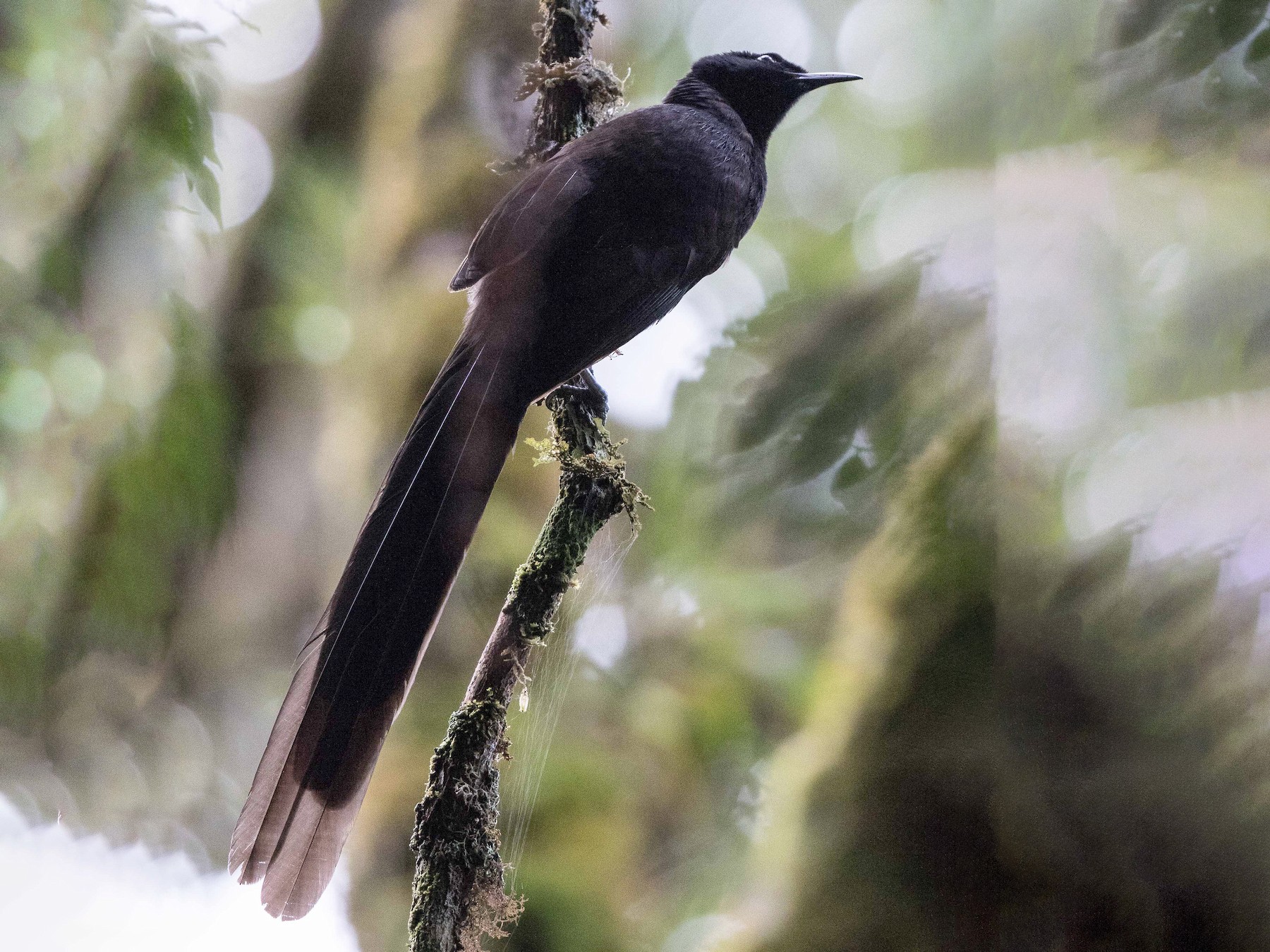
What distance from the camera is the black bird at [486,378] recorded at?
0.89 metres

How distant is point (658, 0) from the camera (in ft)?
4.39

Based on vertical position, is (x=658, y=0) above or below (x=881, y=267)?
above

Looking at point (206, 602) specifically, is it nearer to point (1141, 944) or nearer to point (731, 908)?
point (731, 908)

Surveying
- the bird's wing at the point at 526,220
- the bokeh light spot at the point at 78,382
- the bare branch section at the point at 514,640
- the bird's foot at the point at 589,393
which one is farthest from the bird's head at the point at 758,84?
the bokeh light spot at the point at 78,382

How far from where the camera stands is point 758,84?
1.24 metres

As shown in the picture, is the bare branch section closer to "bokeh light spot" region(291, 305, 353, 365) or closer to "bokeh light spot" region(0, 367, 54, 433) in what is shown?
"bokeh light spot" region(291, 305, 353, 365)

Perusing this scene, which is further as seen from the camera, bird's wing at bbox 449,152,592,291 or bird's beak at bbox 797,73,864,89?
bird's beak at bbox 797,73,864,89

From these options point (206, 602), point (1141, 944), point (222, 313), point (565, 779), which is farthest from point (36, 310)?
point (1141, 944)

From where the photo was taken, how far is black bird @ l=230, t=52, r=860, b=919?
34.9 inches

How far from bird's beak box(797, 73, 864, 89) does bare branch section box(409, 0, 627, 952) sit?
28cm

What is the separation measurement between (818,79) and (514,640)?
2.94 ft

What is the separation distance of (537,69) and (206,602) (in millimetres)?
856

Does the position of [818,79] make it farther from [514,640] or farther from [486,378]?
[514,640]

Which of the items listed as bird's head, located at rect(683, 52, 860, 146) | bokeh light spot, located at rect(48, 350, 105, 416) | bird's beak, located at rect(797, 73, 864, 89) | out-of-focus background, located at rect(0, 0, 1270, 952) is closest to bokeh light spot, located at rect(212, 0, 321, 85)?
out-of-focus background, located at rect(0, 0, 1270, 952)
